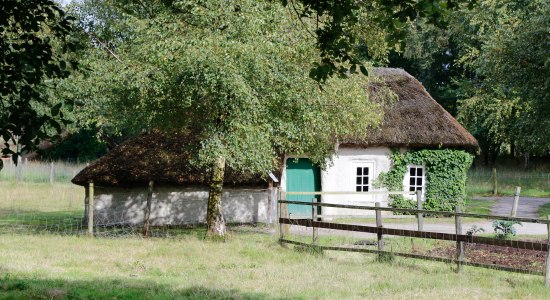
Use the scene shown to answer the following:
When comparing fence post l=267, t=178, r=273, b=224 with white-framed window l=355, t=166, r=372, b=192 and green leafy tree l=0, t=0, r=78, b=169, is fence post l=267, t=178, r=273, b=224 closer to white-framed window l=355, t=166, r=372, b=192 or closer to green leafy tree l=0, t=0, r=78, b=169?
white-framed window l=355, t=166, r=372, b=192

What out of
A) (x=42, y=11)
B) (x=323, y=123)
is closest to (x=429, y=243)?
(x=323, y=123)

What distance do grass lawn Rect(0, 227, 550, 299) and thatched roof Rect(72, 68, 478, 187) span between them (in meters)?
4.67

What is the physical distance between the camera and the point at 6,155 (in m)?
7.57

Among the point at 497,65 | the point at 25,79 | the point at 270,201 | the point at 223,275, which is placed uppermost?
the point at 497,65

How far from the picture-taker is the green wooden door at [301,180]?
27.6m

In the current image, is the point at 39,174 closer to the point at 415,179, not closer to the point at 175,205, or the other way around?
the point at 175,205

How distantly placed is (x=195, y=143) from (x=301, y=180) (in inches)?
268

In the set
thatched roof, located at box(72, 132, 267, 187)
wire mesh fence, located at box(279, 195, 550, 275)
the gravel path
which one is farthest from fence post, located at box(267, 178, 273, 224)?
the gravel path

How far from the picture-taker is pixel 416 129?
2875 centimetres

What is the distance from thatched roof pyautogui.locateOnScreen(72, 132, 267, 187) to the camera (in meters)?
23.3

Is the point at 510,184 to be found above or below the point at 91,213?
above

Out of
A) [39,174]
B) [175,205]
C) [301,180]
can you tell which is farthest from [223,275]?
[39,174]

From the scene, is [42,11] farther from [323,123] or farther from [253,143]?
[323,123]

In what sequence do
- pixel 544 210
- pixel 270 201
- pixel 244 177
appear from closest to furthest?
pixel 270 201 → pixel 244 177 → pixel 544 210
